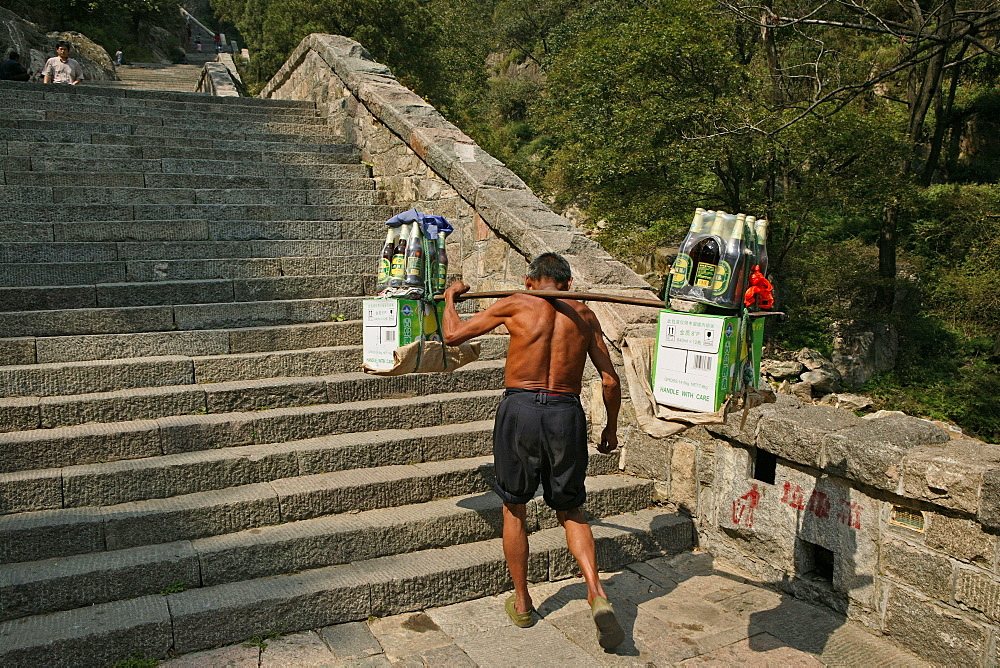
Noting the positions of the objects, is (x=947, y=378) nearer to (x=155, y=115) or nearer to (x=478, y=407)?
(x=478, y=407)

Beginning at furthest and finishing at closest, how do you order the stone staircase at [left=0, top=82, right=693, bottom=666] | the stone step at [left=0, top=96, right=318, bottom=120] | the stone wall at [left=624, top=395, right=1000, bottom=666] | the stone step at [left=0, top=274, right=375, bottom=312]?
the stone step at [left=0, top=96, right=318, bottom=120], the stone step at [left=0, top=274, right=375, bottom=312], the stone staircase at [left=0, top=82, right=693, bottom=666], the stone wall at [left=624, top=395, right=1000, bottom=666]

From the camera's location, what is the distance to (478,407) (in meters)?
Answer: 5.41

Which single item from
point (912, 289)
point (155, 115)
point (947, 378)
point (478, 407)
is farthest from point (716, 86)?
point (478, 407)

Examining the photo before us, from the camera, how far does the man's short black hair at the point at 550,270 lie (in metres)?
3.92

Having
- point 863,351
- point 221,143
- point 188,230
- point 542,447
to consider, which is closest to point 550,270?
point 542,447

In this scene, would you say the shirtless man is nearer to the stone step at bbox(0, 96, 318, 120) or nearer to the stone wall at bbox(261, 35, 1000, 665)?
the stone wall at bbox(261, 35, 1000, 665)

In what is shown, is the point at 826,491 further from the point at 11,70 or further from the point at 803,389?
the point at 11,70

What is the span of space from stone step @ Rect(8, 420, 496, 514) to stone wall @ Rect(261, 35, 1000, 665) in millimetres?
872

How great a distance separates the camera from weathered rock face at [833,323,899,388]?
53.4 ft

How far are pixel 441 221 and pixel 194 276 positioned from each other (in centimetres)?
308

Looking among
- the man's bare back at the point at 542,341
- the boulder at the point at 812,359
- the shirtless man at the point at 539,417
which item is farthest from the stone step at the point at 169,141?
the boulder at the point at 812,359

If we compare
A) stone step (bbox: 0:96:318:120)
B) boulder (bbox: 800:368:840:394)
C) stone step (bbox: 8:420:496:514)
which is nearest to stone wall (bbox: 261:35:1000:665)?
stone step (bbox: 8:420:496:514)

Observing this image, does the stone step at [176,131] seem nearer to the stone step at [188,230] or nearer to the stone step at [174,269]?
the stone step at [188,230]

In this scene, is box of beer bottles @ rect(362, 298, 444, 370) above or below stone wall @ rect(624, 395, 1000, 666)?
above
